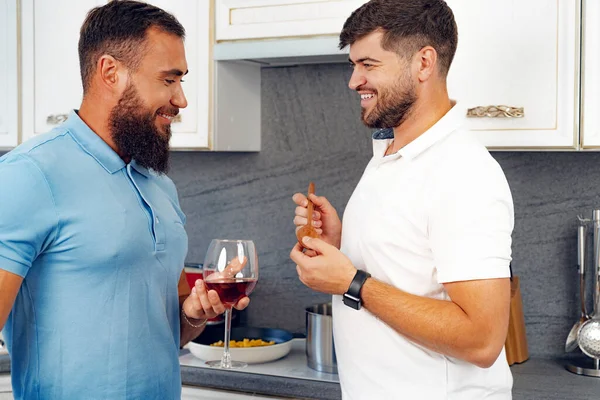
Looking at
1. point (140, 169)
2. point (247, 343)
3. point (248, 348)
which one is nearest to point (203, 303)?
point (140, 169)

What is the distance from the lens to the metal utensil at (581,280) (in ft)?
7.88

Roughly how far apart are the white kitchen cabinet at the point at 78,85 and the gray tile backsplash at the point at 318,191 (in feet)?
0.43

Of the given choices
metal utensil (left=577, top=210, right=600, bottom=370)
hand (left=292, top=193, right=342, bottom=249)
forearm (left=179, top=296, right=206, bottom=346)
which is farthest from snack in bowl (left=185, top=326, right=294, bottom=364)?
metal utensil (left=577, top=210, right=600, bottom=370)

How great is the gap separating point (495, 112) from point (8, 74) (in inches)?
69.4

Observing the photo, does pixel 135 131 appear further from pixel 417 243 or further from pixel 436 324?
pixel 436 324

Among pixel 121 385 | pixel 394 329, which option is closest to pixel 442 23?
pixel 394 329

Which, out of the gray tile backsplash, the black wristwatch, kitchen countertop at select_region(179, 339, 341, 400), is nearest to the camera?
the black wristwatch

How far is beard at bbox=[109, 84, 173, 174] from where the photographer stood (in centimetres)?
164

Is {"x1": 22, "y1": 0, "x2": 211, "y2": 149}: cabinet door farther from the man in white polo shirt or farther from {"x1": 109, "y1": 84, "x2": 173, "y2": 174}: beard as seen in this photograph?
the man in white polo shirt

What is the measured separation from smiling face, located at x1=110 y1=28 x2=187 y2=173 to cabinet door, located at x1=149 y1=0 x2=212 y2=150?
0.84 meters

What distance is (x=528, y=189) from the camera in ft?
8.36

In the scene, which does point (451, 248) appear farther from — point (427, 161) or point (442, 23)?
point (442, 23)

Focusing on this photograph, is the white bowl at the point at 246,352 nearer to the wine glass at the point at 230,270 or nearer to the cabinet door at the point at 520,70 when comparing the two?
the wine glass at the point at 230,270

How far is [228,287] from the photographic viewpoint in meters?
1.65
